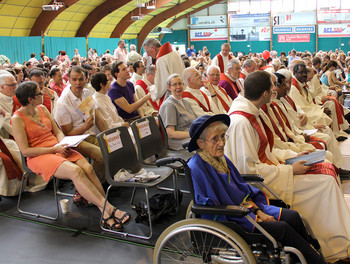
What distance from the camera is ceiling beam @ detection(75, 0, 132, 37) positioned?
2094 cm

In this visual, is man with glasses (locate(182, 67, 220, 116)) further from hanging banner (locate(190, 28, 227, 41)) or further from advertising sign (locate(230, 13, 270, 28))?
hanging banner (locate(190, 28, 227, 41))

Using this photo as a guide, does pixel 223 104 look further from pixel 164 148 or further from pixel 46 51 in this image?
pixel 46 51

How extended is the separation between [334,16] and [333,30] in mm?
950

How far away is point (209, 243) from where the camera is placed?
2266mm

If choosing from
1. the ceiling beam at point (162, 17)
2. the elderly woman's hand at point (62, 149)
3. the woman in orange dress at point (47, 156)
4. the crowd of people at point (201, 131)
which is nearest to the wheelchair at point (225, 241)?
the crowd of people at point (201, 131)

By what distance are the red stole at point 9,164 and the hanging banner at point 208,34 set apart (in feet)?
82.1

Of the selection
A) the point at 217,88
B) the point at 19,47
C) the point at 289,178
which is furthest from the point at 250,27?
the point at 289,178

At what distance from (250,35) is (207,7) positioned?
384cm

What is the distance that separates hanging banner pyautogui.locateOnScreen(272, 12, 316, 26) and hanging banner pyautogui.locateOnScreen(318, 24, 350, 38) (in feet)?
2.36

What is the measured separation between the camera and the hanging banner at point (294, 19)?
25094 mm

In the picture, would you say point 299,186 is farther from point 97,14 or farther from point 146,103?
point 97,14

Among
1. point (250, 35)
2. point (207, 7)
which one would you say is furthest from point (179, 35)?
point (250, 35)

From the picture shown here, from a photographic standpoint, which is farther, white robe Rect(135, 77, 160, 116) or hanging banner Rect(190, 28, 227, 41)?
hanging banner Rect(190, 28, 227, 41)

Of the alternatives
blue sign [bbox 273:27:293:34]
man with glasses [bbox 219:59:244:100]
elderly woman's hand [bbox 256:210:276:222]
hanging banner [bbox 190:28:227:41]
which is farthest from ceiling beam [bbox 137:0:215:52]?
elderly woman's hand [bbox 256:210:276:222]
